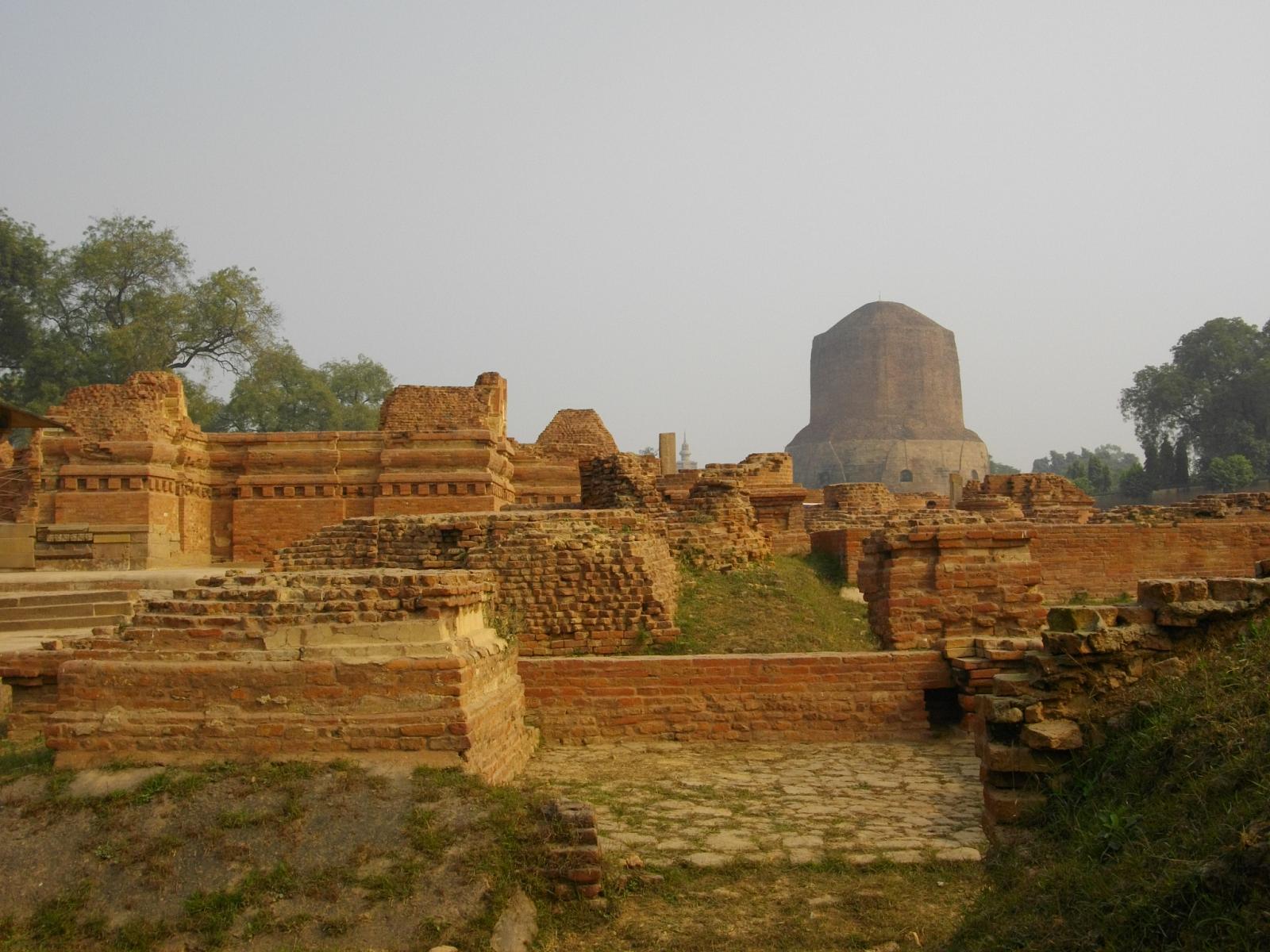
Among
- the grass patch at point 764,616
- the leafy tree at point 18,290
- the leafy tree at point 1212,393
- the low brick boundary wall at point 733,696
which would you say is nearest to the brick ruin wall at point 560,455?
the grass patch at point 764,616

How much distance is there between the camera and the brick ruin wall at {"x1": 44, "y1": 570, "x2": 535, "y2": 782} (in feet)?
14.9

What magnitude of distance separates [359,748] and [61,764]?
4.29 feet

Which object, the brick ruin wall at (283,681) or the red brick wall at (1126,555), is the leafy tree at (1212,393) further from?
the brick ruin wall at (283,681)

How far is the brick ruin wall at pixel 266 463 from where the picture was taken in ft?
47.6

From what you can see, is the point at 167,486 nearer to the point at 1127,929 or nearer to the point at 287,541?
the point at 287,541

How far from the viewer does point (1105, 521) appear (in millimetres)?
16344

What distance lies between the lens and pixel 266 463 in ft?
50.4

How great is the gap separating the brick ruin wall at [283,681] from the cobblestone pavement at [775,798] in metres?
0.84

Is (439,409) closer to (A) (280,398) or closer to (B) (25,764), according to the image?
(B) (25,764)

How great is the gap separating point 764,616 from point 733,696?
261 centimetres

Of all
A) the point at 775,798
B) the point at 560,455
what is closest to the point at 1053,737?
the point at 775,798

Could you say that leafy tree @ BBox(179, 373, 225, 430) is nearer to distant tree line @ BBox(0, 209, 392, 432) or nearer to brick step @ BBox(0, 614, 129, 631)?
distant tree line @ BBox(0, 209, 392, 432)

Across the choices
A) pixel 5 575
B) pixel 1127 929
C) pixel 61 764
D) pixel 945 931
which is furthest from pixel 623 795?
pixel 5 575

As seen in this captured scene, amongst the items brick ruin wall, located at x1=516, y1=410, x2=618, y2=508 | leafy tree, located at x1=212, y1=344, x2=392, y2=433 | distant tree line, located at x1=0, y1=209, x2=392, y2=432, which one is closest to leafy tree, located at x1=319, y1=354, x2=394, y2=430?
leafy tree, located at x1=212, y1=344, x2=392, y2=433
